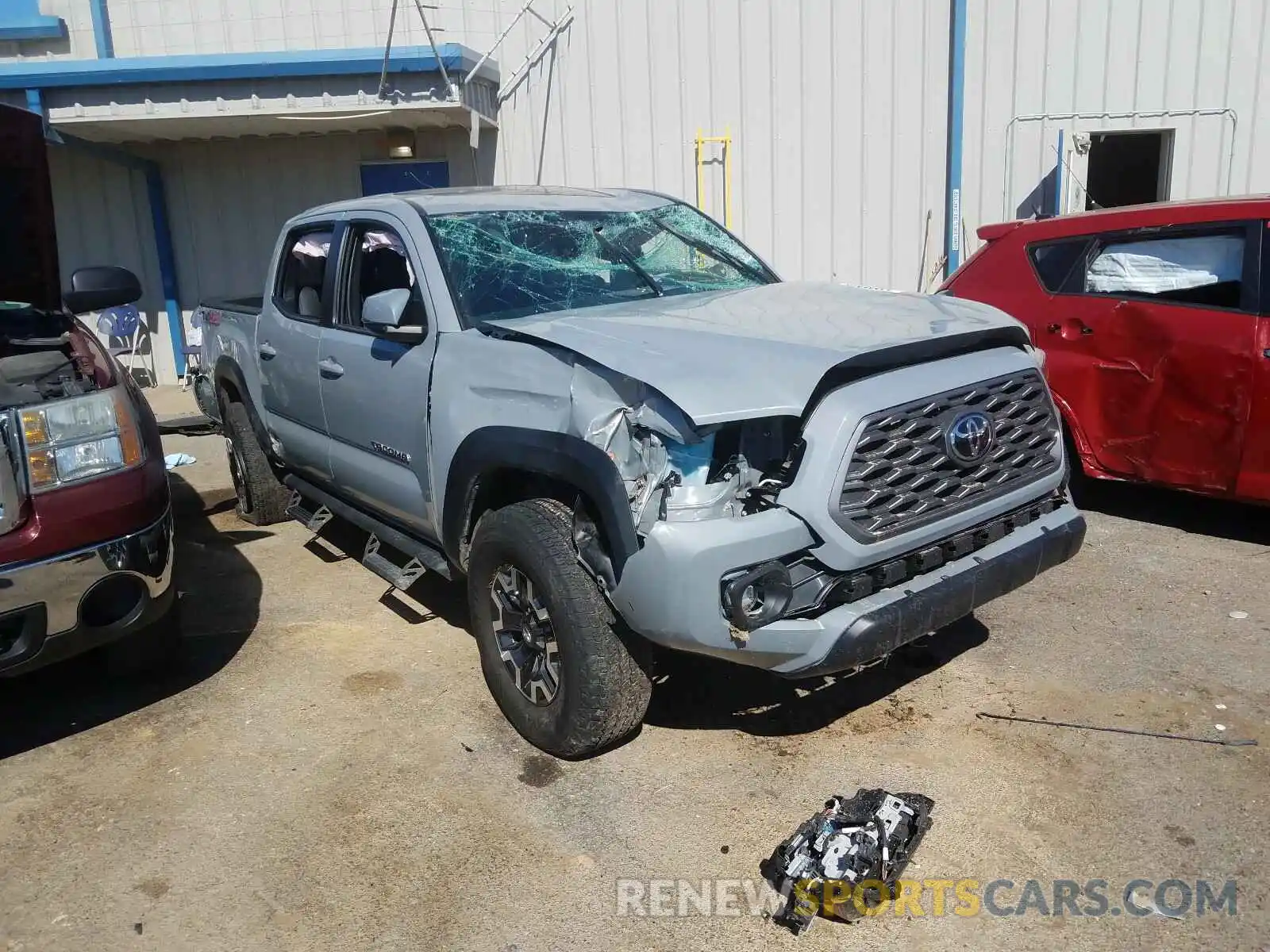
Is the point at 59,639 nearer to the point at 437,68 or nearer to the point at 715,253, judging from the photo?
the point at 715,253

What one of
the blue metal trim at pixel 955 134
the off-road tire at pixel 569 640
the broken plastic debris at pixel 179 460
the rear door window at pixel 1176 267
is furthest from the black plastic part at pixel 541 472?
the blue metal trim at pixel 955 134


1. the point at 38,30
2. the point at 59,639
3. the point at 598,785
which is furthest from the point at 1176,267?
the point at 38,30

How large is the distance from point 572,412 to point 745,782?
1309 millimetres

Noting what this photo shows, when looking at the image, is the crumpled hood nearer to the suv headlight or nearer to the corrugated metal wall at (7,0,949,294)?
the suv headlight

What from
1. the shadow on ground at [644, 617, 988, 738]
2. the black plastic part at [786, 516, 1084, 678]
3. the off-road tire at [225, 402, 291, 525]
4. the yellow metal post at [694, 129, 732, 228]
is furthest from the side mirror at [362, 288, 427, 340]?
the yellow metal post at [694, 129, 732, 228]

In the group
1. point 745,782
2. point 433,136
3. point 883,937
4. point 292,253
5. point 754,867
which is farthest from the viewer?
point 433,136

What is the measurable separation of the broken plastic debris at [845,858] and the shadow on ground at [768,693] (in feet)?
2.13

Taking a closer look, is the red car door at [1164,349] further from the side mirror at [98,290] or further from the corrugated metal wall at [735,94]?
the corrugated metal wall at [735,94]

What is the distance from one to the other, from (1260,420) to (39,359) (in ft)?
17.0

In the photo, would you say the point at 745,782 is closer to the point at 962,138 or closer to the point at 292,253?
the point at 292,253

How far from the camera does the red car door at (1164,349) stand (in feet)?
16.0

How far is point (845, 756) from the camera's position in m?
3.39

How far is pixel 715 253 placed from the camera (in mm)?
4680

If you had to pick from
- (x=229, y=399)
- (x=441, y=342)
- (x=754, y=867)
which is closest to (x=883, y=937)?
(x=754, y=867)
